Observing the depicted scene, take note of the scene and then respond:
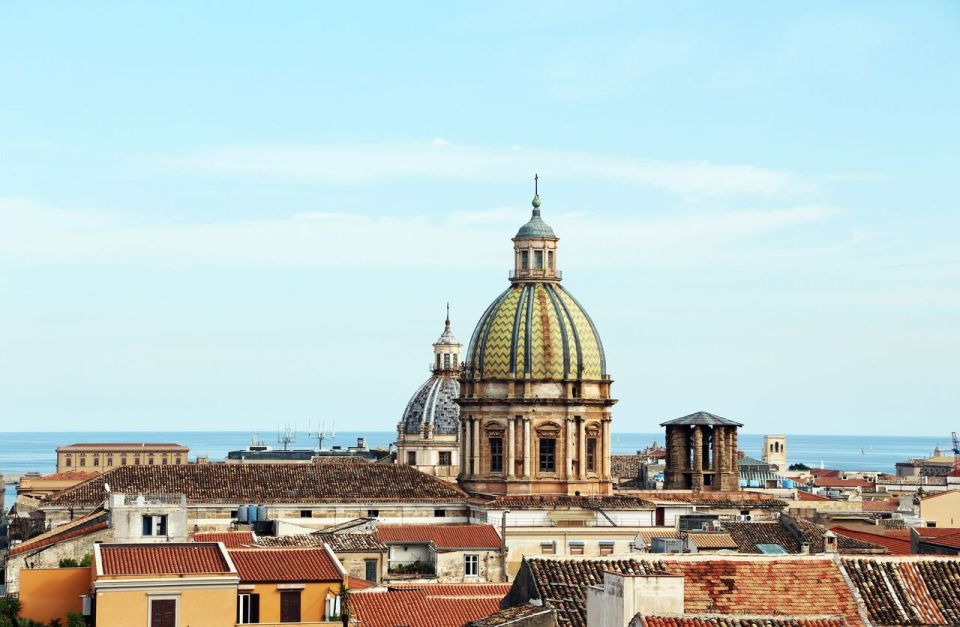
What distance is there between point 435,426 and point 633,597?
9029cm

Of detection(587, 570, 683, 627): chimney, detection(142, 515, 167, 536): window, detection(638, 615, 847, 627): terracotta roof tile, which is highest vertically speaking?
detection(142, 515, 167, 536): window

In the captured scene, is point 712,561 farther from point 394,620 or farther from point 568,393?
point 568,393

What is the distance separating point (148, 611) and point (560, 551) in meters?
33.9

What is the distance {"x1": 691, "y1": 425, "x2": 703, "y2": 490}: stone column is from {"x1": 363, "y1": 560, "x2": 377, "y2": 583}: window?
2844 centimetres

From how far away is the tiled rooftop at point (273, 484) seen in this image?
68750mm

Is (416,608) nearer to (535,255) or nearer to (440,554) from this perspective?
(440,554)

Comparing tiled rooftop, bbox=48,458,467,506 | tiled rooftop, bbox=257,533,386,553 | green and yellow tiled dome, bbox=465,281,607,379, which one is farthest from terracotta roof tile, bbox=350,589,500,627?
green and yellow tiled dome, bbox=465,281,607,379

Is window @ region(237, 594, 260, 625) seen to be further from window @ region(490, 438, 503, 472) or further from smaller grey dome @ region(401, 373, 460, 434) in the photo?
smaller grey dome @ region(401, 373, 460, 434)

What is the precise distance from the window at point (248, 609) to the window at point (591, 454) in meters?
38.6

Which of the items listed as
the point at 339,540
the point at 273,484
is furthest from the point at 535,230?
the point at 339,540

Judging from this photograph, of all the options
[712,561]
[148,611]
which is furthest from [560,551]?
[712,561]

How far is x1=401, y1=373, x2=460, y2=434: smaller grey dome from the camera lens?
115188 mm

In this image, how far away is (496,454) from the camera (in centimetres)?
7444

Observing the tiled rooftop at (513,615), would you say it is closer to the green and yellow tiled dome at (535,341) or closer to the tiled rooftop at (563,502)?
the tiled rooftop at (563,502)
